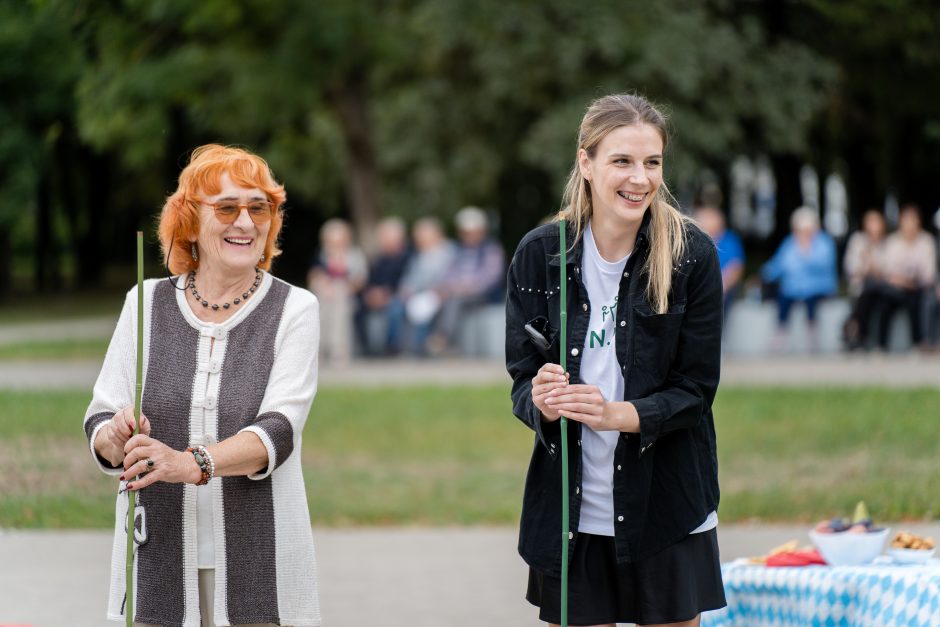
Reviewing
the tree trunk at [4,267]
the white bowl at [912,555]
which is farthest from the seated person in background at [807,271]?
the tree trunk at [4,267]

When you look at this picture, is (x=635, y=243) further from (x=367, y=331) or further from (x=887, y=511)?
(x=367, y=331)

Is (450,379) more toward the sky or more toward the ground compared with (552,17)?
more toward the ground

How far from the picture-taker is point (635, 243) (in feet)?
11.6

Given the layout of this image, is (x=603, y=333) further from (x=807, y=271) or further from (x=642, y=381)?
(x=807, y=271)

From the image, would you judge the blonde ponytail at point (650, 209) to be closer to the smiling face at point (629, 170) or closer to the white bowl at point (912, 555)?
the smiling face at point (629, 170)

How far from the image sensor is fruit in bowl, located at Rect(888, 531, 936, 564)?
467cm

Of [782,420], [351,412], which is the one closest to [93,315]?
[351,412]

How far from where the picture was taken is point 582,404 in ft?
10.9

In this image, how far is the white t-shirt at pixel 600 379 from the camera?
350 centimetres

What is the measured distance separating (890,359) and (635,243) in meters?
13.2

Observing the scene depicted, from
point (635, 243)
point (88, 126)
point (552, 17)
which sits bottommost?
point (635, 243)

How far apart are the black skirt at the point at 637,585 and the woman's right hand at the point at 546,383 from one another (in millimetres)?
383

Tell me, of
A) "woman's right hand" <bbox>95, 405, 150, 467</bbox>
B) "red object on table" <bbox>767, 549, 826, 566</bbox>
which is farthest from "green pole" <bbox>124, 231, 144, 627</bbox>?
"red object on table" <bbox>767, 549, 826, 566</bbox>

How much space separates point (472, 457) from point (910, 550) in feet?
20.1
